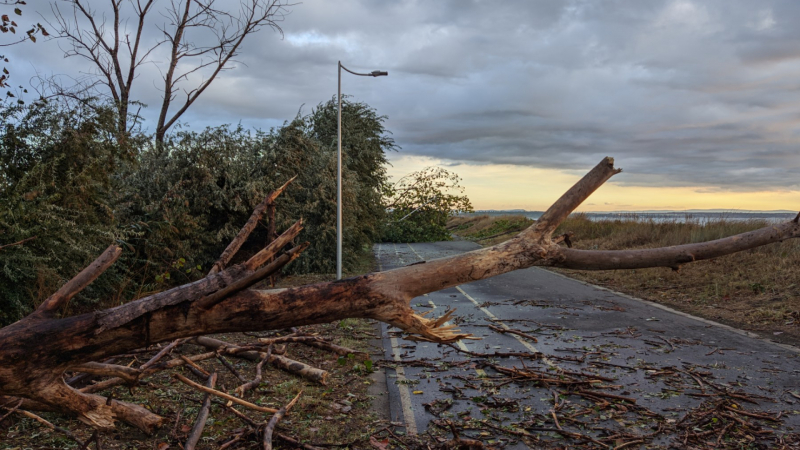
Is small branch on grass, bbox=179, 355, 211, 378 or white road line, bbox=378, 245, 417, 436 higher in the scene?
small branch on grass, bbox=179, 355, 211, 378

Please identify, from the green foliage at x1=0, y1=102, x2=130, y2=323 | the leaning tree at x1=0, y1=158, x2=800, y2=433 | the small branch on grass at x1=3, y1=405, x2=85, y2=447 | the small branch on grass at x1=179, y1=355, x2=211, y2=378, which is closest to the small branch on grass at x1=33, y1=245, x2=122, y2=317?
the leaning tree at x1=0, y1=158, x2=800, y2=433

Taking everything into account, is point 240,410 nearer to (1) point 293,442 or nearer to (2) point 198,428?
(2) point 198,428

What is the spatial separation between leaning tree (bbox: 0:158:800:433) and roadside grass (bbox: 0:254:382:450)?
32 centimetres

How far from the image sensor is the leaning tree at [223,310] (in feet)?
13.4

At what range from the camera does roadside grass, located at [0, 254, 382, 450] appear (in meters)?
5.02

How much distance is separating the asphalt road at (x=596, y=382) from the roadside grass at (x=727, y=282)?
47.1 inches

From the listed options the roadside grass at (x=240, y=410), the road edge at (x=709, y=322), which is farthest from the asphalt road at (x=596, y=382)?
the roadside grass at (x=240, y=410)

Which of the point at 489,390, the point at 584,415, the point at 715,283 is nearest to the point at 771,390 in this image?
the point at 584,415

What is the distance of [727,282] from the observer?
14.7 m

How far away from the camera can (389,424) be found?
5.71m

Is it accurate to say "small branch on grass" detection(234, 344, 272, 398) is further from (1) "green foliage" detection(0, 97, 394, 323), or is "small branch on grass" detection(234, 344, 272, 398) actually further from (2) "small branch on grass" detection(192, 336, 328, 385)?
(1) "green foliage" detection(0, 97, 394, 323)

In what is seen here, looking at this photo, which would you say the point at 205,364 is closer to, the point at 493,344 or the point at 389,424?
the point at 389,424

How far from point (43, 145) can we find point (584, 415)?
11.6 m

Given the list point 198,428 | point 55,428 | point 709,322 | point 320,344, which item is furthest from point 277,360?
point 709,322
